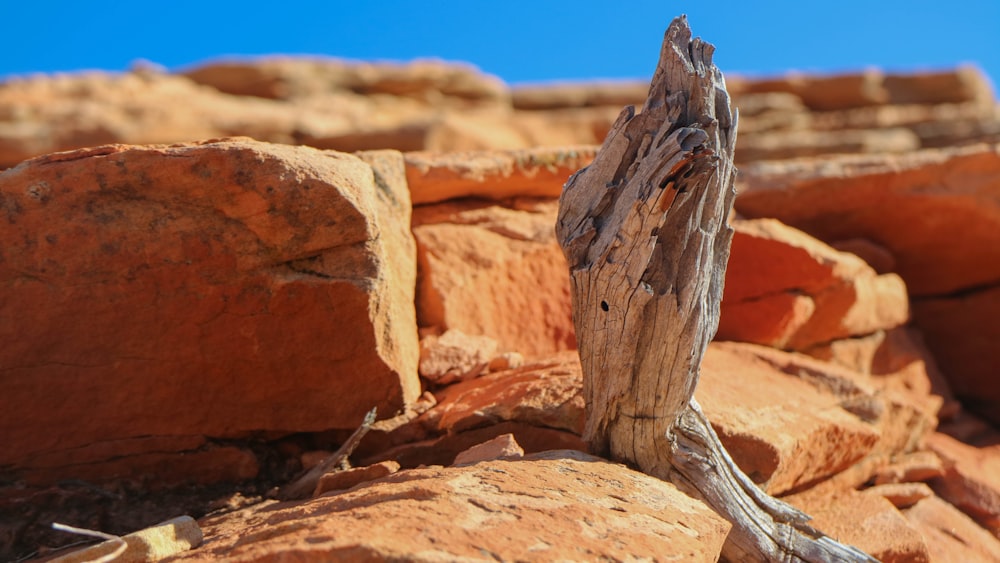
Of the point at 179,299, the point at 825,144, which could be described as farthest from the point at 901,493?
the point at 825,144

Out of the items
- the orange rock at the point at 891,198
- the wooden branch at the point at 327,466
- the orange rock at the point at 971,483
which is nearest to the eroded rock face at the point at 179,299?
the wooden branch at the point at 327,466

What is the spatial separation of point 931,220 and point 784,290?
1.65m

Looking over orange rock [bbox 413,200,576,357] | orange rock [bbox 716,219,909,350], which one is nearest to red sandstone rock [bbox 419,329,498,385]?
orange rock [bbox 413,200,576,357]

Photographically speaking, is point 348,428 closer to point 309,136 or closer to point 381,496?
point 381,496

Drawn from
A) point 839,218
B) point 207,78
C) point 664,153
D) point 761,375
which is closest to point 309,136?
point 207,78

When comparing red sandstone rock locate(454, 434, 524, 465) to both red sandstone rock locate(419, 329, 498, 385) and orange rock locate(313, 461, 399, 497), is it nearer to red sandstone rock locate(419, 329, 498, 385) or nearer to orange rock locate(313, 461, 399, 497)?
→ orange rock locate(313, 461, 399, 497)

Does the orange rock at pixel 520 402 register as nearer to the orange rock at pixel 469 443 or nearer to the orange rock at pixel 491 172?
the orange rock at pixel 469 443

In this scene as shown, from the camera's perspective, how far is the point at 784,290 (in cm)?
517

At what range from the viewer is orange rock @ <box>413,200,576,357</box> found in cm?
429

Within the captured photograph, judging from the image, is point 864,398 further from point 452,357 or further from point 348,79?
point 348,79

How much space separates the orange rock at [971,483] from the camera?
4395 mm

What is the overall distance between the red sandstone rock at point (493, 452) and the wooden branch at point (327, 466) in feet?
1.48

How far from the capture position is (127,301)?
125 inches

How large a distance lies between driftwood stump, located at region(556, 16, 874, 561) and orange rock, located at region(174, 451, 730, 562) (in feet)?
0.85
